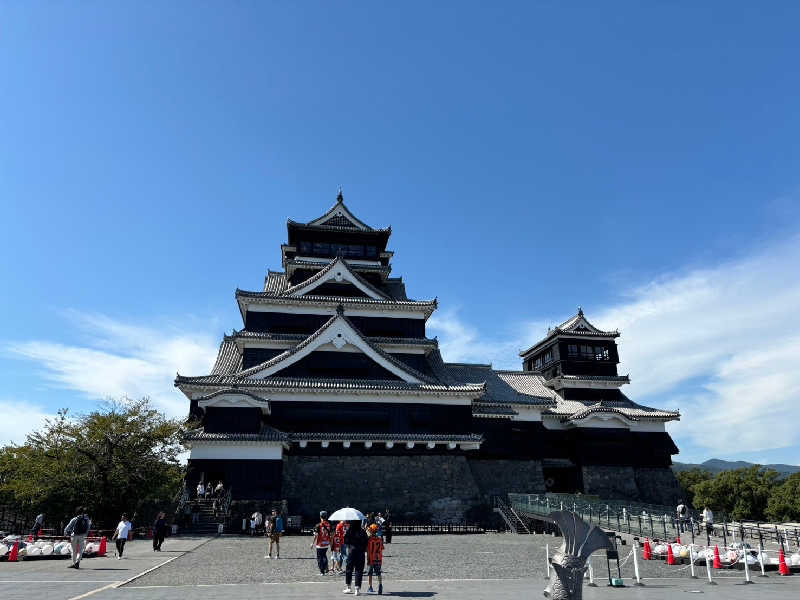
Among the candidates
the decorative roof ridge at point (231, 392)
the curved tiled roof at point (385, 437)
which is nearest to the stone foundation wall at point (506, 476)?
the curved tiled roof at point (385, 437)

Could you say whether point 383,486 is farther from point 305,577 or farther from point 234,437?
point 305,577

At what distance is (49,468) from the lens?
2384 cm

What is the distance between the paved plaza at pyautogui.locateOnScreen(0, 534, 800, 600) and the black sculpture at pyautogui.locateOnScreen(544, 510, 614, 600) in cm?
197

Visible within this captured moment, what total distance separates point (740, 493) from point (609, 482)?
986 inches

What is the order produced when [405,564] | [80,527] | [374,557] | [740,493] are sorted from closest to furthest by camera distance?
[374,557] → [80,527] → [405,564] → [740,493]

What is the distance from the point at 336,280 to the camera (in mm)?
34125

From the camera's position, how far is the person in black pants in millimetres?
10867

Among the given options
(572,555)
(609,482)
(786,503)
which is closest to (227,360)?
(609,482)

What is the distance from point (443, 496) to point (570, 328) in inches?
738

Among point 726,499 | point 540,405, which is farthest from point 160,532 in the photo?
point 726,499

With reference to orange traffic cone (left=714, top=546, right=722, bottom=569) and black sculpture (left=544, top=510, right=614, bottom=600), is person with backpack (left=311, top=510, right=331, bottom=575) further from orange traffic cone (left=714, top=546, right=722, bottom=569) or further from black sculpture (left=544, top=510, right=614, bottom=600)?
orange traffic cone (left=714, top=546, right=722, bottom=569)

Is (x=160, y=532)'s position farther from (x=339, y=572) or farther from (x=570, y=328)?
(x=570, y=328)

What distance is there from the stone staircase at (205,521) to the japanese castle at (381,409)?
1.20 metres

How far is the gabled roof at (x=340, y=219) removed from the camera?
38.6 metres
